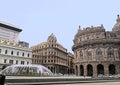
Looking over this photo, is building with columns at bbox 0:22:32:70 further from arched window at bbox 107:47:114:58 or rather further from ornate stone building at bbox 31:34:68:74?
arched window at bbox 107:47:114:58

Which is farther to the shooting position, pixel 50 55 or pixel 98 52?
pixel 50 55

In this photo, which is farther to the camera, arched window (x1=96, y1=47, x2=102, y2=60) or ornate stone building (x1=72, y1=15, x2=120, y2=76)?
arched window (x1=96, y1=47, x2=102, y2=60)

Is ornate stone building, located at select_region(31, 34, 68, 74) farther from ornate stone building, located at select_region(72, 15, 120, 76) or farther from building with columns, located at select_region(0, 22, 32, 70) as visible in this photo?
ornate stone building, located at select_region(72, 15, 120, 76)

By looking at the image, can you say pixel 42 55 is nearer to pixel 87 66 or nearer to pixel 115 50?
pixel 87 66

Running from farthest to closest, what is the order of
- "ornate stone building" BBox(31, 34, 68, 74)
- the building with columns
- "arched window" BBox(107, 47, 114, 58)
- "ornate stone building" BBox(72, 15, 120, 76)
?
"ornate stone building" BBox(31, 34, 68, 74), "arched window" BBox(107, 47, 114, 58), "ornate stone building" BBox(72, 15, 120, 76), the building with columns

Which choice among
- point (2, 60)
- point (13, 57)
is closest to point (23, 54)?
point (13, 57)

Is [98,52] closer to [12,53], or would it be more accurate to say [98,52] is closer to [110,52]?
[110,52]

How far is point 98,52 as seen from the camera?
6088cm

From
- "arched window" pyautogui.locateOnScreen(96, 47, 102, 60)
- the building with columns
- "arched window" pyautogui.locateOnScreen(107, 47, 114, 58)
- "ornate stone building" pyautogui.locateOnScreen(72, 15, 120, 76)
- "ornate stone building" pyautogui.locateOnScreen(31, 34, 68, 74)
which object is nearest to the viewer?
the building with columns

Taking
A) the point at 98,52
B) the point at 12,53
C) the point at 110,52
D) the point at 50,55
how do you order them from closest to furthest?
1. the point at 12,53
2. the point at 110,52
3. the point at 98,52
4. the point at 50,55

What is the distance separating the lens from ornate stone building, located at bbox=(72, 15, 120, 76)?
59688 mm

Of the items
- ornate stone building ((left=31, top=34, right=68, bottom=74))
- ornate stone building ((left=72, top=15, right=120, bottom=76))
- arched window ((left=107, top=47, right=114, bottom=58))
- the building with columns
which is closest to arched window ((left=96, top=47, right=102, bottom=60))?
ornate stone building ((left=72, top=15, right=120, bottom=76))

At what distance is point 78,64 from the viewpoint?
2594 inches

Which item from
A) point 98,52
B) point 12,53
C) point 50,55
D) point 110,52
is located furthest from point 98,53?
point 50,55
